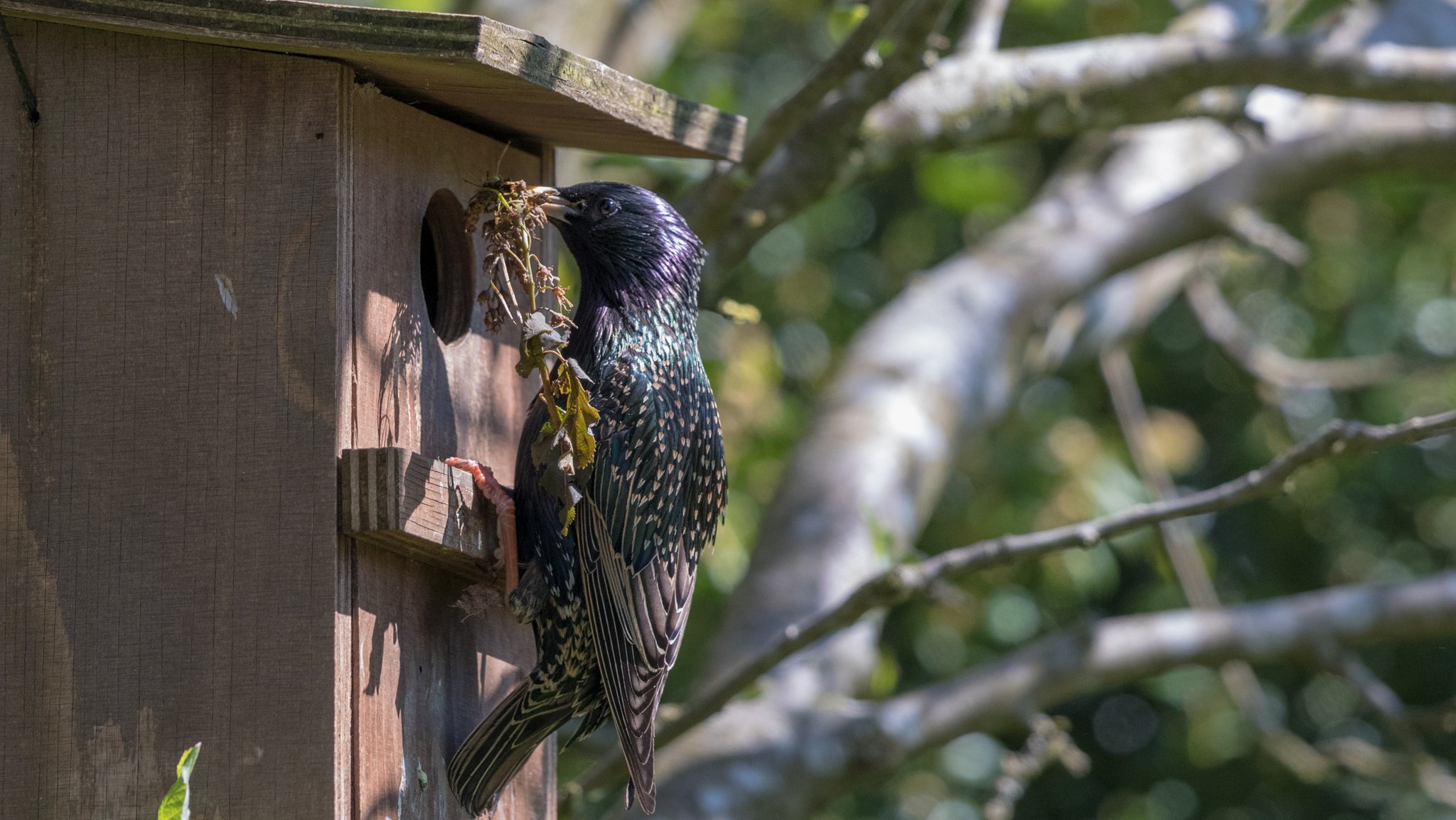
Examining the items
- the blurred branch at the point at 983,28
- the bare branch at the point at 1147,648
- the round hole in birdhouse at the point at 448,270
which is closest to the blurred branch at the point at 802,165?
the blurred branch at the point at 983,28

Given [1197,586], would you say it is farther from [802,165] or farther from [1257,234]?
[802,165]

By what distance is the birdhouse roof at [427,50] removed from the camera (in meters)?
2.89

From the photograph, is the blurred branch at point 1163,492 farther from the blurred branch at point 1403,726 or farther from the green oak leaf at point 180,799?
the green oak leaf at point 180,799

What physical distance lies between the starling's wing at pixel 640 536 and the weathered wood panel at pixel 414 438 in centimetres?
26

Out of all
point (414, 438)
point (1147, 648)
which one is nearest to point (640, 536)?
point (414, 438)

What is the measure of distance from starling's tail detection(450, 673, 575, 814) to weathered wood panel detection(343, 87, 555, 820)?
0.12 feet

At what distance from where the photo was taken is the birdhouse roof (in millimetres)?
2893

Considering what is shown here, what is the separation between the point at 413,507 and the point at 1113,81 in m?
2.82

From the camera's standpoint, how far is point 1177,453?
28.5 feet

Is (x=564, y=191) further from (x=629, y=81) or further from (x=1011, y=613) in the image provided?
(x=1011, y=613)

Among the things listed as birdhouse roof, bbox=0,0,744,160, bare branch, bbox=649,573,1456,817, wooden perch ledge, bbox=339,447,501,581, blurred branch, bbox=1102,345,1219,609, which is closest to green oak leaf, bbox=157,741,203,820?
wooden perch ledge, bbox=339,447,501,581

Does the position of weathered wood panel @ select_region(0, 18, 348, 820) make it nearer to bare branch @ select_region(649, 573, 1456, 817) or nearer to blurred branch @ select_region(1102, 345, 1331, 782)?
bare branch @ select_region(649, 573, 1456, 817)

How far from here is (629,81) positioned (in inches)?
135

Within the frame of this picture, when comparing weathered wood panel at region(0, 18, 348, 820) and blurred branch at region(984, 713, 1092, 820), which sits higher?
weathered wood panel at region(0, 18, 348, 820)
